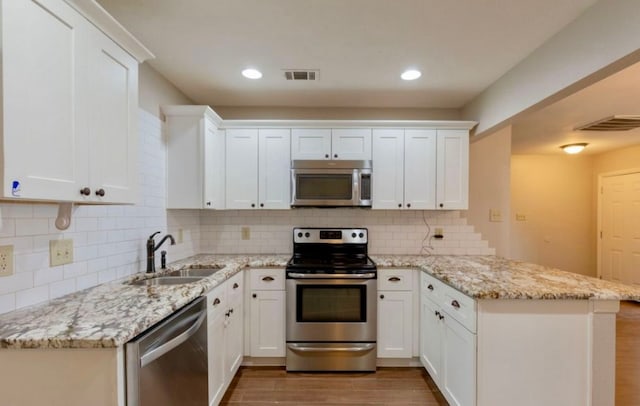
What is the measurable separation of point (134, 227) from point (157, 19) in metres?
1.33

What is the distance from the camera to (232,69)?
234 cm

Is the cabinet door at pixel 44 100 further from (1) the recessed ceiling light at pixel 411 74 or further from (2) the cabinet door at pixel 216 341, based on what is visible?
(1) the recessed ceiling light at pixel 411 74

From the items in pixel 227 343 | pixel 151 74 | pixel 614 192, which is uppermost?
pixel 151 74

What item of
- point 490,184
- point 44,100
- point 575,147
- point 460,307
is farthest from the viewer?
point 575,147

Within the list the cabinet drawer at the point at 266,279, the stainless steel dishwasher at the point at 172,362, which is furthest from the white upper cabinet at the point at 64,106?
the cabinet drawer at the point at 266,279

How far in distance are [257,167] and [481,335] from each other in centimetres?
224

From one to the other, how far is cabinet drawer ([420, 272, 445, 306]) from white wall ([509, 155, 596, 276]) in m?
4.05

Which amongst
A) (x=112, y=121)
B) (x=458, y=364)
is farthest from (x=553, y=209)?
(x=112, y=121)

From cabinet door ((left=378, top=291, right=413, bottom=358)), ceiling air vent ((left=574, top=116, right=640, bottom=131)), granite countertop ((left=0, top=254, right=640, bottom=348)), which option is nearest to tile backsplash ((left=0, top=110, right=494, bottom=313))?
granite countertop ((left=0, top=254, right=640, bottom=348))

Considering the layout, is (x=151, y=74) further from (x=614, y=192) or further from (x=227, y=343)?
(x=614, y=192)

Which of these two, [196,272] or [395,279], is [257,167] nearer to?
Result: [196,272]

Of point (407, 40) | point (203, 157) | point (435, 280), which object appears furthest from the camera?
point (203, 157)

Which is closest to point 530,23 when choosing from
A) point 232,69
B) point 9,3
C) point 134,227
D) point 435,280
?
point 435,280

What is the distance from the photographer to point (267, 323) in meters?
2.59
